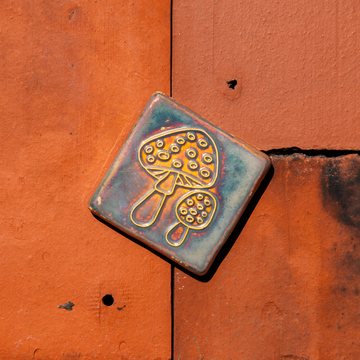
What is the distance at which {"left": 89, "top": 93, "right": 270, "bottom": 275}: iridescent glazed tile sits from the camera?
877 millimetres

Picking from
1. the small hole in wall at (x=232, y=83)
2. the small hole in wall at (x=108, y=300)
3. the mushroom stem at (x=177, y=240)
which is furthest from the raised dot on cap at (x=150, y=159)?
the small hole in wall at (x=108, y=300)

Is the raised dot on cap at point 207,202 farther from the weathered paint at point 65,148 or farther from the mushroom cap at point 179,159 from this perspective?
the weathered paint at point 65,148

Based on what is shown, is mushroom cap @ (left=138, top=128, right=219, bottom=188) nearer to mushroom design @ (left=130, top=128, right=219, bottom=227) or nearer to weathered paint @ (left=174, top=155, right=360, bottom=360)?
mushroom design @ (left=130, top=128, right=219, bottom=227)

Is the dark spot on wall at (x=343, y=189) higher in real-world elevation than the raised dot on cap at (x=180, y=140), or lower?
lower

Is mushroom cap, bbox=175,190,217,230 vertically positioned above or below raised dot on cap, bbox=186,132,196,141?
below

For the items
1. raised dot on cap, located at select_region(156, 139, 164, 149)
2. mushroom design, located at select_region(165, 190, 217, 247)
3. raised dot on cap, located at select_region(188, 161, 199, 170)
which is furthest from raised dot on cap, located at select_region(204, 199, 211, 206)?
raised dot on cap, located at select_region(156, 139, 164, 149)

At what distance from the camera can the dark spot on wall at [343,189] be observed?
0.93 meters

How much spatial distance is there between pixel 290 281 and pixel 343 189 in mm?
341

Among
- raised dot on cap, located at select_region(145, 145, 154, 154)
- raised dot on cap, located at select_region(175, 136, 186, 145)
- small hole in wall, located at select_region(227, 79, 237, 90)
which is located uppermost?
small hole in wall, located at select_region(227, 79, 237, 90)

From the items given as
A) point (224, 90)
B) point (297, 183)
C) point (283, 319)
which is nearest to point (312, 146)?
point (297, 183)

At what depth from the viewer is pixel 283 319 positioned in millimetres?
948

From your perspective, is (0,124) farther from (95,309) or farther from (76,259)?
(95,309)

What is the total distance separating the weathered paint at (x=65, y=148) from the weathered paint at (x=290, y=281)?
0.89ft

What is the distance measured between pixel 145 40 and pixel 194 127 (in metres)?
0.34
